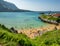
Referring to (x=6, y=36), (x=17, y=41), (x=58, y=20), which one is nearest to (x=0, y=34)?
(x=6, y=36)

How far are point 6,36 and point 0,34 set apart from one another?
97cm

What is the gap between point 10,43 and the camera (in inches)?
435

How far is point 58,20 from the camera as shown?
63281 millimetres

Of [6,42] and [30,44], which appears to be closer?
[30,44]

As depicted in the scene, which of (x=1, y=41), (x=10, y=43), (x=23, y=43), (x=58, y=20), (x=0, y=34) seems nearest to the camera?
(x=23, y=43)

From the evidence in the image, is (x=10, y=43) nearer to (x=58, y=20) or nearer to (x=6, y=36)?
(x=6, y=36)

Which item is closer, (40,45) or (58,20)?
(40,45)

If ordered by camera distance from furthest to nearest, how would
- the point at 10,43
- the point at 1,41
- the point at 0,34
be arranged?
the point at 0,34 < the point at 1,41 < the point at 10,43

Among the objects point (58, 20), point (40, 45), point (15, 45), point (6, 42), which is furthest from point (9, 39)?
point (58, 20)

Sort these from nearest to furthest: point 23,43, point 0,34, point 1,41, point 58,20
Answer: point 23,43, point 1,41, point 0,34, point 58,20

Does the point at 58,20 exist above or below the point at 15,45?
below

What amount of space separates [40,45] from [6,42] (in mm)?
2115

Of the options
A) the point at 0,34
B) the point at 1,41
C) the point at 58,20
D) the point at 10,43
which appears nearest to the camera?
the point at 10,43

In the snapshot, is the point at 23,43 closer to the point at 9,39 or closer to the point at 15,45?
the point at 15,45
